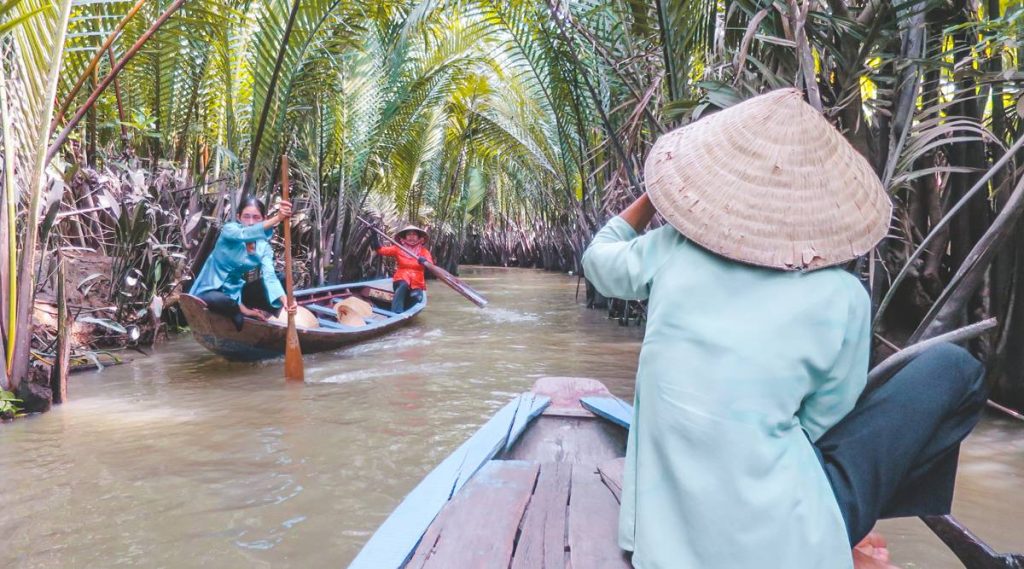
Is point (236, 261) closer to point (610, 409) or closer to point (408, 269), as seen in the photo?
point (408, 269)

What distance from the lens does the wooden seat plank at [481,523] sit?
4.92ft

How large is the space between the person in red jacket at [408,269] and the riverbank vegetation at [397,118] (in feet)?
5.17

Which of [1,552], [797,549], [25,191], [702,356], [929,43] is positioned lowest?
[1,552]

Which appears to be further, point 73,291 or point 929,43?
point 73,291

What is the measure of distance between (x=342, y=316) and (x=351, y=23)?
3.10 metres

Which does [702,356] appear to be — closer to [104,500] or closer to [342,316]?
[104,500]

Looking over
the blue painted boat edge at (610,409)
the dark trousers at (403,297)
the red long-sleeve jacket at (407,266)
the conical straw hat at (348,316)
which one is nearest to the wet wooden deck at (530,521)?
the blue painted boat edge at (610,409)

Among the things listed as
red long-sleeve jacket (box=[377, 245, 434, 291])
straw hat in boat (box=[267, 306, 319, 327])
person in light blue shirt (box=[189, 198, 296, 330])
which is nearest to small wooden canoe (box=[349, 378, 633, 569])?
person in light blue shirt (box=[189, 198, 296, 330])

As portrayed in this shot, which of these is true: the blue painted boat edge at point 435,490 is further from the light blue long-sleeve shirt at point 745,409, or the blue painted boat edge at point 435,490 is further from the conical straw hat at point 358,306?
the conical straw hat at point 358,306

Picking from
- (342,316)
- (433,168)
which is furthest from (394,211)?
(342,316)

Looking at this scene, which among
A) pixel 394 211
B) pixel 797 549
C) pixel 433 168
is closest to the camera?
pixel 797 549

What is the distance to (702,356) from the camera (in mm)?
1270

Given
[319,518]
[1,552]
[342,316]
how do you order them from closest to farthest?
[1,552]
[319,518]
[342,316]

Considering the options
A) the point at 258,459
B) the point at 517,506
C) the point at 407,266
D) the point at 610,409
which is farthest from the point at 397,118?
the point at 517,506
